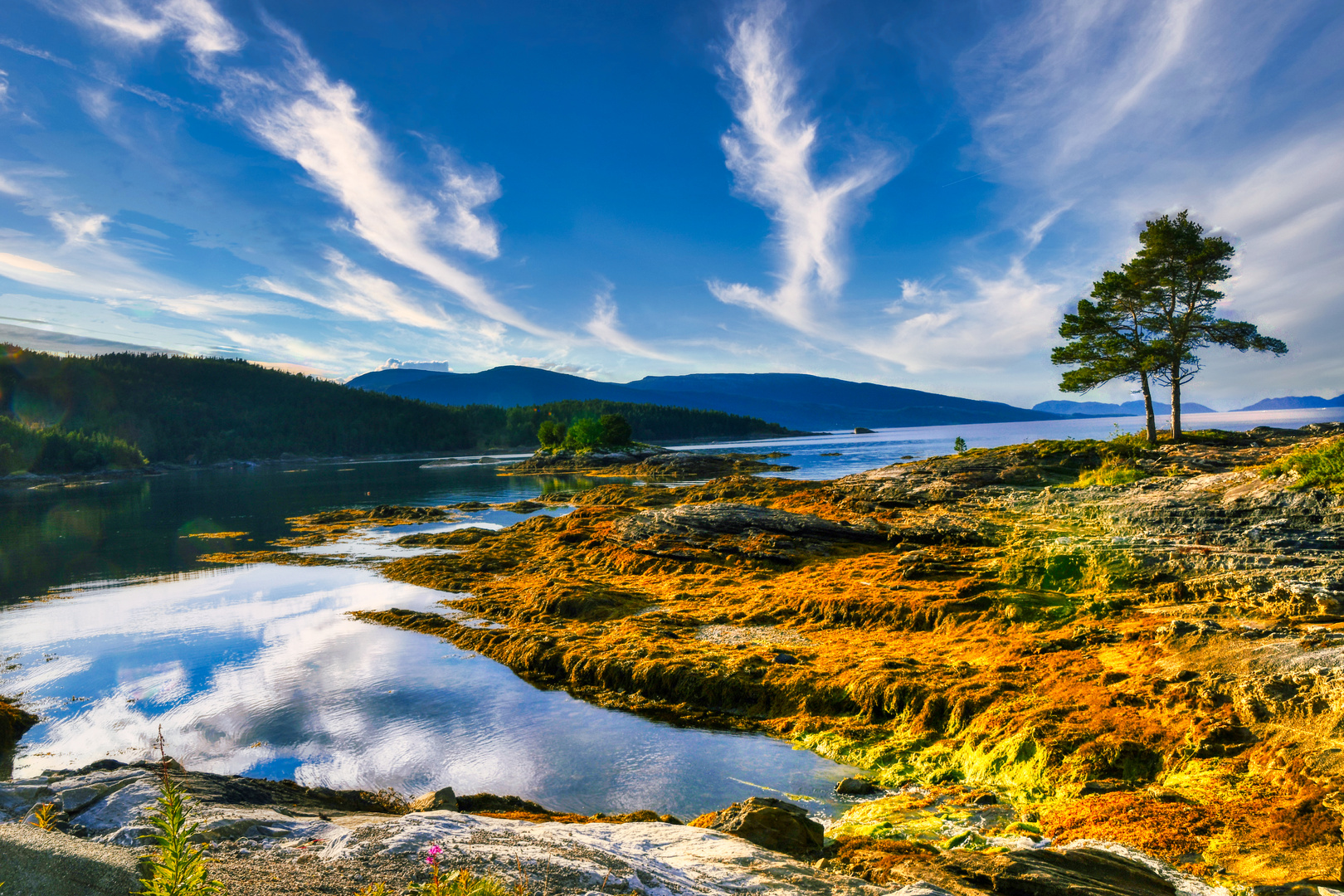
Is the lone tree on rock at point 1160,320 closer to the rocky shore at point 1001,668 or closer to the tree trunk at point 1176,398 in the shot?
the tree trunk at point 1176,398

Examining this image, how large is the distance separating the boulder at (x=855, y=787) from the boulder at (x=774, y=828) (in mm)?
1886

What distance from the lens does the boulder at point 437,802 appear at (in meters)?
7.18

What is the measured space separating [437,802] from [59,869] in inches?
157

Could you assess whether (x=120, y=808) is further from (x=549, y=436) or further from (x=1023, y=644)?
(x=549, y=436)

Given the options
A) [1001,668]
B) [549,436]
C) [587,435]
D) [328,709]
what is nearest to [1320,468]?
[1001,668]

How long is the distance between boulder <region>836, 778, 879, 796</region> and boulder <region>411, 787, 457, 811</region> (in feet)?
17.3

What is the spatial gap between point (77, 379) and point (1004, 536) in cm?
24792

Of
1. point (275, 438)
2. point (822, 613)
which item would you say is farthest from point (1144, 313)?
point (275, 438)

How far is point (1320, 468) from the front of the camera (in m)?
13.6

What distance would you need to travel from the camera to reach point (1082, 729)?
8.12 m

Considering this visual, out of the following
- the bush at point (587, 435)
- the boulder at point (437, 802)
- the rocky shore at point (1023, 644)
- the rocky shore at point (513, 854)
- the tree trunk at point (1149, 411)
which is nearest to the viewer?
the rocky shore at point (513, 854)

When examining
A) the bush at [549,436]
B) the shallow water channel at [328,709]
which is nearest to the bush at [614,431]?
the bush at [549,436]

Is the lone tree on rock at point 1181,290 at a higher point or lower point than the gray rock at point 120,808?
higher

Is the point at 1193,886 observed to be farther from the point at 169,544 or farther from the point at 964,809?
the point at 169,544
